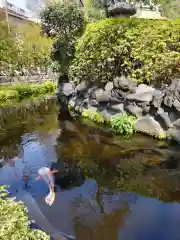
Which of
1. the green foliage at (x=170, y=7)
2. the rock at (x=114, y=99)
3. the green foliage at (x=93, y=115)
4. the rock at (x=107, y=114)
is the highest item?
the green foliage at (x=170, y=7)

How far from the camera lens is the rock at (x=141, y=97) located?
8570 millimetres

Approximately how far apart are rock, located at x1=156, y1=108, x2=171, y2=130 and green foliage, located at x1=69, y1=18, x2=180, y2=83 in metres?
1.72

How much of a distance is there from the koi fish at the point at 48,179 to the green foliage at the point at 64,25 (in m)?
11.0

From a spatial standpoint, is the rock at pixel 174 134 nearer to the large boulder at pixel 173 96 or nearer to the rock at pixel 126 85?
the large boulder at pixel 173 96

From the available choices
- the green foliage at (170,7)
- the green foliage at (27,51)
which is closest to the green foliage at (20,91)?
the green foliage at (27,51)

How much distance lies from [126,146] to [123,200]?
9.48ft

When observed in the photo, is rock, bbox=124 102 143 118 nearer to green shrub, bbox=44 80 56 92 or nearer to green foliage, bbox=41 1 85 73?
green foliage, bbox=41 1 85 73

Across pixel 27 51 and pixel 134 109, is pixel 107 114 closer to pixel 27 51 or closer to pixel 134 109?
pixel 134 109

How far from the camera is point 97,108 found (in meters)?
11.3

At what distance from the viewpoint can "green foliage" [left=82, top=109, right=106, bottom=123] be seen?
10.7m

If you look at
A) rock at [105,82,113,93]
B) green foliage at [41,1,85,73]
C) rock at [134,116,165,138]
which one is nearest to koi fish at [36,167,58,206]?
rock at [134,116,165,138]

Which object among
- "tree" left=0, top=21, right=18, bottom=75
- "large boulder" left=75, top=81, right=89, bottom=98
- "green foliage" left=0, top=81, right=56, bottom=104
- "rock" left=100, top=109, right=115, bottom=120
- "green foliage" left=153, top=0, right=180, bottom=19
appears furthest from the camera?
"green foliage" left=153, top=0, right=180, bottom=19

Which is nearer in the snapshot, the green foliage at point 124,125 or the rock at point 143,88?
the green foliage at point 124,125

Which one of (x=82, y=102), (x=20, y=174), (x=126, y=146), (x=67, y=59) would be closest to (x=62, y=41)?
(x=67, y=59)
